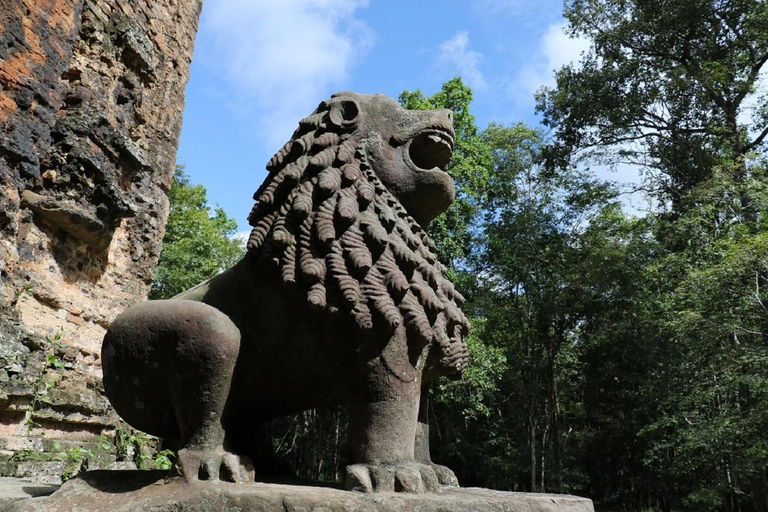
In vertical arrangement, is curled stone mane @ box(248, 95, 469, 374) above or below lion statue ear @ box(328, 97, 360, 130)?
below

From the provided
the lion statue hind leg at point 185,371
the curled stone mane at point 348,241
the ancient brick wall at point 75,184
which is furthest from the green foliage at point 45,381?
the curled stone mane at point 348,241

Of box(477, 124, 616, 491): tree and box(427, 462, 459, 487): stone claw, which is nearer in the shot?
box(427, 462, 459, 487): stone claw

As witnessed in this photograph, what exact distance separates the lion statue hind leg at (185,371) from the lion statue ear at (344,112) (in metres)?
0.95

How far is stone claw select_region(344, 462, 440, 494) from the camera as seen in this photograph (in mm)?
1951

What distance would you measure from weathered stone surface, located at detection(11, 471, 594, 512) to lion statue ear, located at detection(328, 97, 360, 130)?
1.46 meters

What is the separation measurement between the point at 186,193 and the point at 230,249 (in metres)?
3.19

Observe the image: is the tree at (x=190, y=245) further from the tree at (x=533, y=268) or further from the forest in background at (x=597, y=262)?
the tree at (x=533, y=268)

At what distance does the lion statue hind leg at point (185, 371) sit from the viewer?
2.09m

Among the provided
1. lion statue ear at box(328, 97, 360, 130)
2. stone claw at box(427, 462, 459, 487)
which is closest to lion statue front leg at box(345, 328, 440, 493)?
stone claw at box(427, 462, 459, 487)

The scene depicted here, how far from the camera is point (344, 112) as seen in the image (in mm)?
2611

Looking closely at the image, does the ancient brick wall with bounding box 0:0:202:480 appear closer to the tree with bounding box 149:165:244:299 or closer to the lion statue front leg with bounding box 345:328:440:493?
the lion statue front leg with bounding box 345:328:440:493

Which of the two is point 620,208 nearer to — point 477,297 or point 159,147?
point 477,297

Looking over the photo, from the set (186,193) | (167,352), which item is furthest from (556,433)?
(167,352)

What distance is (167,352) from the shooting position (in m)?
2.23
